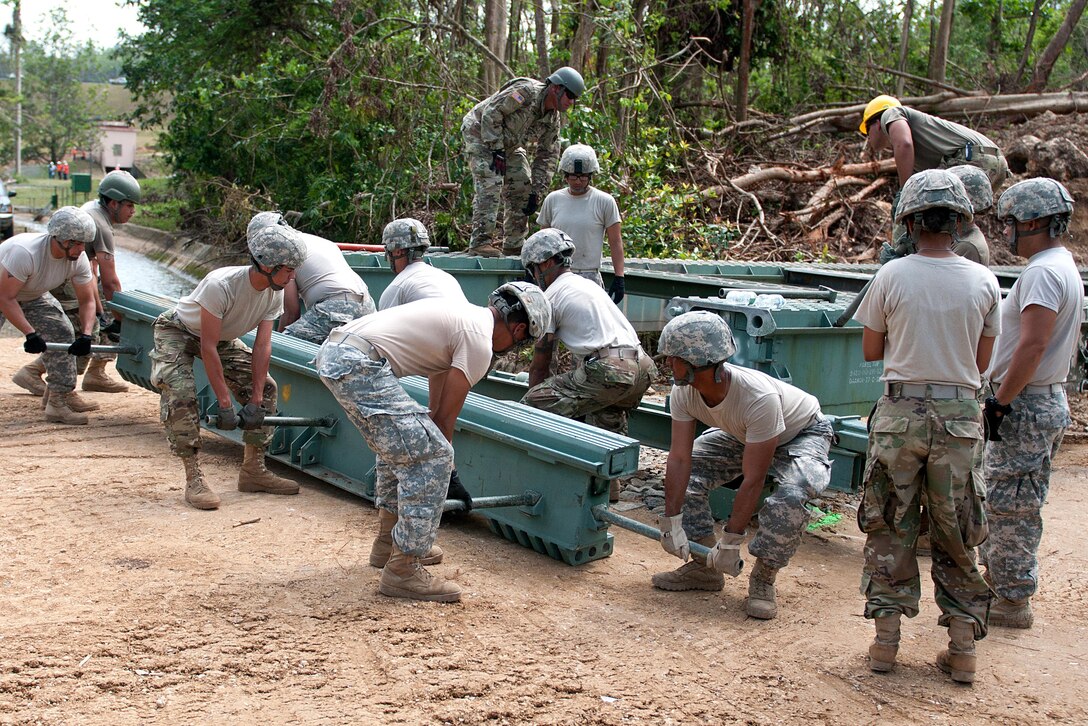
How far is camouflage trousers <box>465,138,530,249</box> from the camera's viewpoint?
9.52 metres

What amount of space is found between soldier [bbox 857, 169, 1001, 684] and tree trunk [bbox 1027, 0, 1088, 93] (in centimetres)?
1473

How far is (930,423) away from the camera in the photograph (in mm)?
4086

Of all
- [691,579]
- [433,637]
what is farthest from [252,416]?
[691,579]

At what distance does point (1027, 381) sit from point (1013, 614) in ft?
3.74

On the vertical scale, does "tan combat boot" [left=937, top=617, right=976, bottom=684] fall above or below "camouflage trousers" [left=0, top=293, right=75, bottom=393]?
below

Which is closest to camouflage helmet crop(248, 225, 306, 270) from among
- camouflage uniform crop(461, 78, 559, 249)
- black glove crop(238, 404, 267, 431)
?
black glove crop(238, 404, 267, 431)

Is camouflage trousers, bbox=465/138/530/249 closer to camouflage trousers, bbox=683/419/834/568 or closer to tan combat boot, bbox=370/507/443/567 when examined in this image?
camouflage trousers, bbox=683/419/834/568

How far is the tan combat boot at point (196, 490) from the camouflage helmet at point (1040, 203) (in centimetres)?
437

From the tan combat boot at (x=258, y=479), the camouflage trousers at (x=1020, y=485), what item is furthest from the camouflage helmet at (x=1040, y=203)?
the tan combat boot at (x=258, y=479)

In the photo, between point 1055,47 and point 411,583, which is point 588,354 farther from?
point 1055,47

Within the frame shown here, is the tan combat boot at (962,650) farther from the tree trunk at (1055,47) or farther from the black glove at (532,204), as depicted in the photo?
the tree trunk at (1055,47)

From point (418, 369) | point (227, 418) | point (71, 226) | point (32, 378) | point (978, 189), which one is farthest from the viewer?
point (32, 378)

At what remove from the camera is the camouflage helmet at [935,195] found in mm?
4074

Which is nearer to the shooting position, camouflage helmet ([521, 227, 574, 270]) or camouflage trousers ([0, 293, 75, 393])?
camouflage helmet ([521, 227, 574, 270])
